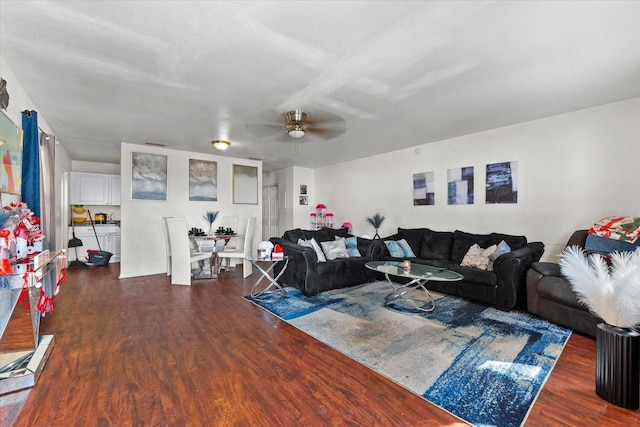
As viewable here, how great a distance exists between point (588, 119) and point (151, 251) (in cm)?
725

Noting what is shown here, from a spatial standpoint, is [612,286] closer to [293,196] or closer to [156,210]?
[156,210]

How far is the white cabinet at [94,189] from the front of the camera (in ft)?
21.8

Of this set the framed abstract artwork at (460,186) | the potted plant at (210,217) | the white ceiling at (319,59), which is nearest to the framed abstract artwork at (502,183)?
the framed abstract artwork at (460,186)

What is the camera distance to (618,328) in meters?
1.73

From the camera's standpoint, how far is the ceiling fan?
3.70 meters

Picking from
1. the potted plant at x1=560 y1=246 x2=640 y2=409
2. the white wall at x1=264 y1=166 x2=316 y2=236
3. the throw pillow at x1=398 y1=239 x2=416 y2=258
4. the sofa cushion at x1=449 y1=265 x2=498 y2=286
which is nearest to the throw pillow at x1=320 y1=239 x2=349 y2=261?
the throw pillow at x1=398 y1=239 x2=416 y2=258

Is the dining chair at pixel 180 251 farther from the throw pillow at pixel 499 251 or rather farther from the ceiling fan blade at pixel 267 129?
the throw pillow at pixel 499 251

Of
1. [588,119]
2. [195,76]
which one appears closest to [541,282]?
[588,119]

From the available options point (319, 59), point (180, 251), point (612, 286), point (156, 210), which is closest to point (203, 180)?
point (156, 210)

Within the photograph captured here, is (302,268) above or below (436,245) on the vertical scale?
below

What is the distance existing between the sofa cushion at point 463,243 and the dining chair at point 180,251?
4309 mm

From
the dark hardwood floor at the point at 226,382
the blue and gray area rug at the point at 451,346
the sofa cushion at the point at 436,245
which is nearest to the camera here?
the dark hardwood floor at the point at 226,382

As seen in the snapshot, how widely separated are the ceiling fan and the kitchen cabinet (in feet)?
16.9

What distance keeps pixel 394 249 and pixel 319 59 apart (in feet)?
11.0
